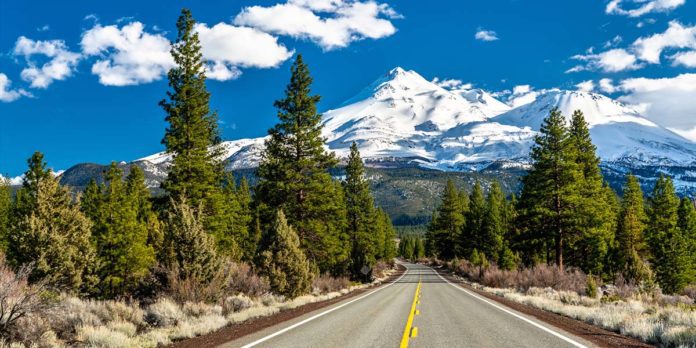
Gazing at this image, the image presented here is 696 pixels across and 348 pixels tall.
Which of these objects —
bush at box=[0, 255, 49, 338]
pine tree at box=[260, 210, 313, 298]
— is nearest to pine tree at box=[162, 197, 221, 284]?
pine tree at box=[260, 210, 313, 298]

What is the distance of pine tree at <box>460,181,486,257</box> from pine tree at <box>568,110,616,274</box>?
59.9 feet

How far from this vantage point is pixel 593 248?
4494 cm

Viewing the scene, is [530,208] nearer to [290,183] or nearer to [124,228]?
[290,183]

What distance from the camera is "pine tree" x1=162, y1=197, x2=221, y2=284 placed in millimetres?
17109

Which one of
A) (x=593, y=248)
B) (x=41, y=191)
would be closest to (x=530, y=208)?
(x=593, y=248)

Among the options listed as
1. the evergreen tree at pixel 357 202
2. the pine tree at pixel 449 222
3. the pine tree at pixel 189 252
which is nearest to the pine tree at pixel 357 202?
the evergreen tree at pixel 357 202

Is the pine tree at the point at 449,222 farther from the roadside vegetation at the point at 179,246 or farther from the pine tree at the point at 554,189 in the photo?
the pine tree at the point at 554,189

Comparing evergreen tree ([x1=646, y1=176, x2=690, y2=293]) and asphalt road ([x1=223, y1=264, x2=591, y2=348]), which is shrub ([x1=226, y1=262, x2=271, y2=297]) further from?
evergreen tree ([x1=646, y1=176, x2=690, y2=293])

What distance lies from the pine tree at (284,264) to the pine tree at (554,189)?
2216 centimetres

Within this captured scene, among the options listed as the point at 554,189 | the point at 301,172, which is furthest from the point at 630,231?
the point at 301,172

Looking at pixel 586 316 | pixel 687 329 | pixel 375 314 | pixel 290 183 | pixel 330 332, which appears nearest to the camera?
pixel 687 329

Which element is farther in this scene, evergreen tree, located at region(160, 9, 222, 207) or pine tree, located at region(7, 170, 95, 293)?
evergreen tree, located at region(160, 9, 222, 207)

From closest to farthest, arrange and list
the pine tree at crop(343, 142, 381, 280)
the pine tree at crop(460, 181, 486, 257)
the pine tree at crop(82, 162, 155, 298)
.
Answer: the pine tree at crop(82, 162, 155, 298), the pine tree at crop(343, 142, 381, 280), the pine tree at crop(460, 181, 486, 257)

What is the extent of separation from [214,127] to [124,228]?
10.2 m
